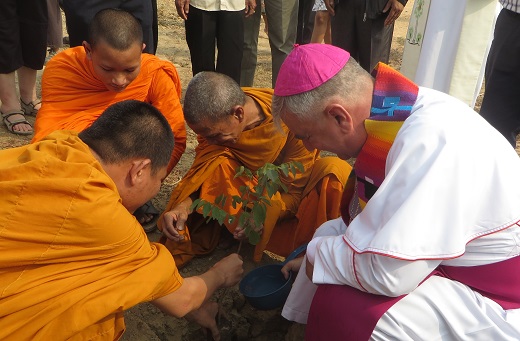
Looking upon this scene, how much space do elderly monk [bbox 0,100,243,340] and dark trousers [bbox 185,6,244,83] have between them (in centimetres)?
283

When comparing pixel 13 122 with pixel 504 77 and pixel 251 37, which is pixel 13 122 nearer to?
pixel 251 37

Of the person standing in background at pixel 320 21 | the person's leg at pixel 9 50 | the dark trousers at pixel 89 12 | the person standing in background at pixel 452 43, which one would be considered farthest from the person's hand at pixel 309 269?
the person standing in background at pixel 320 21

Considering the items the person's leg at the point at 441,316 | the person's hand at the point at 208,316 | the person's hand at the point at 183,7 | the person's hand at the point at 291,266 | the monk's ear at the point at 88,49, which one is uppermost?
the person's hand at the point at 183,7

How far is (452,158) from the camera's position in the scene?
6.38 feet

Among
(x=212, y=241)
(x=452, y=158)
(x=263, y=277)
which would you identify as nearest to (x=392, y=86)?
(x=452, y=158)

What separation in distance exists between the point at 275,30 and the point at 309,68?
3629 millimetres

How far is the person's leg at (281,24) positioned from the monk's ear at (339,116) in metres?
3.59

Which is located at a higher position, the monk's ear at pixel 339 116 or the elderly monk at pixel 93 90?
the monk's ear at pixel 339 116

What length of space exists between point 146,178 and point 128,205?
15 cm

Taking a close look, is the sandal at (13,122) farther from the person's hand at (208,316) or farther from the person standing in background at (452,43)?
the person standing in background at (452,43)

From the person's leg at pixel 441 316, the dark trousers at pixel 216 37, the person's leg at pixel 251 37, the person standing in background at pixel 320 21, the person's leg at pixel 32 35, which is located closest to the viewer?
the person's leg at pixel 441 316

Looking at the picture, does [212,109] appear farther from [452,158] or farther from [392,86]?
[452,158]

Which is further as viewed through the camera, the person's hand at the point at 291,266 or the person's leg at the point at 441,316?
the person's hand at the point at 291,266

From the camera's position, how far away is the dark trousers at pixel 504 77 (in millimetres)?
3418
